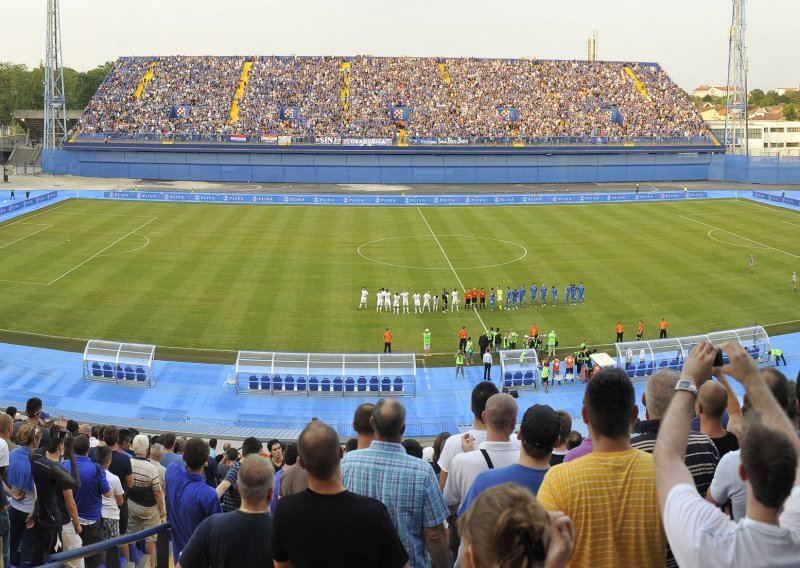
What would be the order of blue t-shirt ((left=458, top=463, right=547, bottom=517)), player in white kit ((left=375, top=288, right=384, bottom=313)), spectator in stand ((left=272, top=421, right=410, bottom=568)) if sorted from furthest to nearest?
player in white kit ((left=375, top=288, right=384, bottom=313)) → blue t-shirt ((left=458, top=463, right=547, bottom=517)) → spectator in stand ((left=272, top=421, right=410, bottom=568))

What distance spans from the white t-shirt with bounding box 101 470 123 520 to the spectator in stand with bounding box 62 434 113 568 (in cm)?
28

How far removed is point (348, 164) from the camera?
84938 mm

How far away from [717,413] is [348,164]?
257ft

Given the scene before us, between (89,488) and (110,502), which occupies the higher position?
(89,488)

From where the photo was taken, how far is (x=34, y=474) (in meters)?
10.2

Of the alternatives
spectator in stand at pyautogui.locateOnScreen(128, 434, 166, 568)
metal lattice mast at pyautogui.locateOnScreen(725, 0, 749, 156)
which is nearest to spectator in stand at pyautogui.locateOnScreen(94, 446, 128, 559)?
spectator in stand at pyautogui.locateOnScreen(128, 434, 166, 568)

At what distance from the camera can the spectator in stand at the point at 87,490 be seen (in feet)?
35.0

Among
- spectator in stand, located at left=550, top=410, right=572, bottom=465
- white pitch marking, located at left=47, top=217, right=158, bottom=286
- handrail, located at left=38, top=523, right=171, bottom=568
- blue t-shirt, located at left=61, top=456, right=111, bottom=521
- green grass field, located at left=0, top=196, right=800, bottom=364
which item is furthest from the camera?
white pitch marking, located at left=47, top=217, right=158, bottom=286

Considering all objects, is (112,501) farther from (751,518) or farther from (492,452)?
(751,518)

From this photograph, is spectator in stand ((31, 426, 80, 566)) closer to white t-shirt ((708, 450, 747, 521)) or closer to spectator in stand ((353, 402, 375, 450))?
spectator in stand ((353, 402, 375, 450))

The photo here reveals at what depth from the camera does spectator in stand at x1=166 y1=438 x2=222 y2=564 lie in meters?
8.73

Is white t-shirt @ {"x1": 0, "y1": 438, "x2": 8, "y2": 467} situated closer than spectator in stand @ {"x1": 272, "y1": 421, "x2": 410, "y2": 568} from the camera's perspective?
No

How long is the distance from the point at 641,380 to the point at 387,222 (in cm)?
3312

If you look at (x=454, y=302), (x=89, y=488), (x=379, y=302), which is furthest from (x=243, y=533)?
(x=454, y=302)
